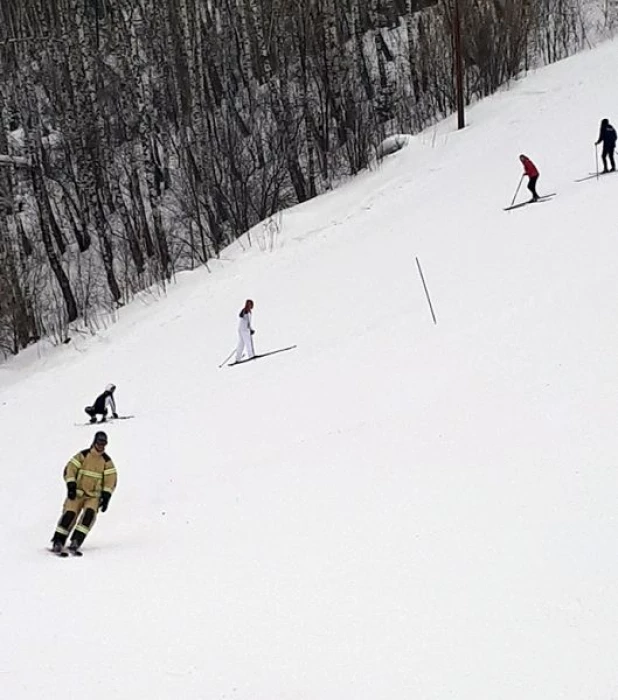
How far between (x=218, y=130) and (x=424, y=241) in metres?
18.3

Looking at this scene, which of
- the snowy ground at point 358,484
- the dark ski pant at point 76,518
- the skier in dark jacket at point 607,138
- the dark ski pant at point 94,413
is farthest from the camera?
the skier in dark jacket at point 607,138

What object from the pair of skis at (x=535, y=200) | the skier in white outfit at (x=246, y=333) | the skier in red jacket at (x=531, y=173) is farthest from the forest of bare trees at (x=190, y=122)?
the skier in white outfit at (x=246, y=333)

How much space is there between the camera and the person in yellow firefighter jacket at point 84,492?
10398 mm

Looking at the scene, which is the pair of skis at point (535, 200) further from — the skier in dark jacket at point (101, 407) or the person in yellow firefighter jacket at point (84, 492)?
the person in yellow firefighter jacket at point (84, 492)

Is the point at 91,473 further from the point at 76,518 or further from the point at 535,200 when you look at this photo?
the point at 535,200

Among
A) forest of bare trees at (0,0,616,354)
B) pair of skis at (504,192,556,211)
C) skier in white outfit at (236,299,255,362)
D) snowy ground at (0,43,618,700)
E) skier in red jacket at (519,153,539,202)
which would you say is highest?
forest of bare trees at (0,0,616,354)

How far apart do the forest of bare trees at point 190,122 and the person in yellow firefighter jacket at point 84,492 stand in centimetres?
2212

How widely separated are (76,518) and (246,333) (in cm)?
943

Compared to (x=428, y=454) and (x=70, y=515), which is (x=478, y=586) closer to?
(x=428, y=454)

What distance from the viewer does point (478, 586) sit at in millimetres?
7922

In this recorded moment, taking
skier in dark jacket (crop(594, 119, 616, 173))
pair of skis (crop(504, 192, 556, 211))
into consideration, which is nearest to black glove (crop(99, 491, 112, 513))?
pair of skis (crop(504, 192, 556, 211))

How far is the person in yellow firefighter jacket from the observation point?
34.1ft

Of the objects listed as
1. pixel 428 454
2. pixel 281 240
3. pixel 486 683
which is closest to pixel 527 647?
pixel 486 683

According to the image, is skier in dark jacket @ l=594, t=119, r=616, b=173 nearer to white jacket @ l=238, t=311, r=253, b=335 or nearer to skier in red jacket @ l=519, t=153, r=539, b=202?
skier in red jacket @ l=519, t=153, r=539, b=202
